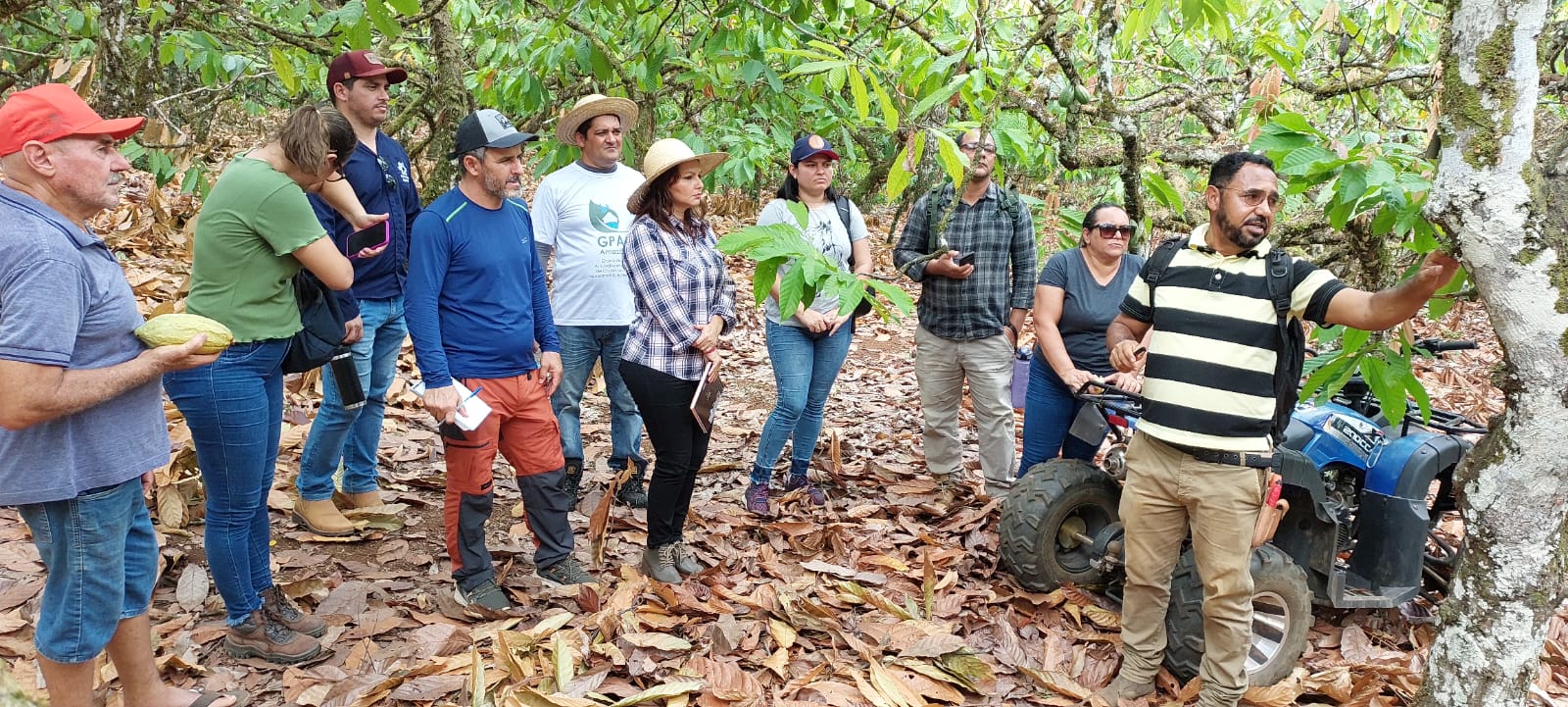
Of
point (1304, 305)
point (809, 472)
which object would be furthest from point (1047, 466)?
point (809, 472)

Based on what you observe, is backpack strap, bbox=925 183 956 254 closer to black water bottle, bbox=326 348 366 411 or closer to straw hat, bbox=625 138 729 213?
straw hat, bbox=625 138 729 213

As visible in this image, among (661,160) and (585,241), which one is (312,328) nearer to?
(661,160)

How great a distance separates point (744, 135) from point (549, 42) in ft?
4.47

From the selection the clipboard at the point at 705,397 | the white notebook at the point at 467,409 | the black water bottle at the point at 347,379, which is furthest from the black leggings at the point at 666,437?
the black water bottle at the point at 347,379

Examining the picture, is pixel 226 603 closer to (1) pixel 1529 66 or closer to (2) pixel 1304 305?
(2) pixel 1304 305


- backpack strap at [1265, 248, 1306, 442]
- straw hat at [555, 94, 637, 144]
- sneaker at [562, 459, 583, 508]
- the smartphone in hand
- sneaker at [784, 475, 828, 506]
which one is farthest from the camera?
sneaker at [784, 475, 828, 506]

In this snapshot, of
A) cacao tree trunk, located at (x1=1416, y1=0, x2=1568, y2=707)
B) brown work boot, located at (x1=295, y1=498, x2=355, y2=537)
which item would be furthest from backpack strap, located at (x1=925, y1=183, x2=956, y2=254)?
brown work boot, located at (x1=295, y1=498, x2=355, y2=537)

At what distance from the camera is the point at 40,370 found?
88.3 inches

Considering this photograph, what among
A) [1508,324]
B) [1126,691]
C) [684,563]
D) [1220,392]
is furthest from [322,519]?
[1508,324]

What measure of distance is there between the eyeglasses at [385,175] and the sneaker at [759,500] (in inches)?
92.1

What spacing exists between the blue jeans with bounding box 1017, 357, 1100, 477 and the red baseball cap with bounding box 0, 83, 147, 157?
3.91m

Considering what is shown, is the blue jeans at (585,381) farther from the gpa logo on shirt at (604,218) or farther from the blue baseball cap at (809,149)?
the blue baseball cap at (809,149)

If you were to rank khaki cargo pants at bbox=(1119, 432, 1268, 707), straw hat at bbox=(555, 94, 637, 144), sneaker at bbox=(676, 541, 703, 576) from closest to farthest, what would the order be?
1. khaki cargo pants at bbox=(1119, 432, 1268, 707)
2. sneaker at bbox=(676, 541, 703, 576)
3. straw hat at bbox=(555, 94, 637, 144)

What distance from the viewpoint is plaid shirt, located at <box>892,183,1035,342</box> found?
491 cm
